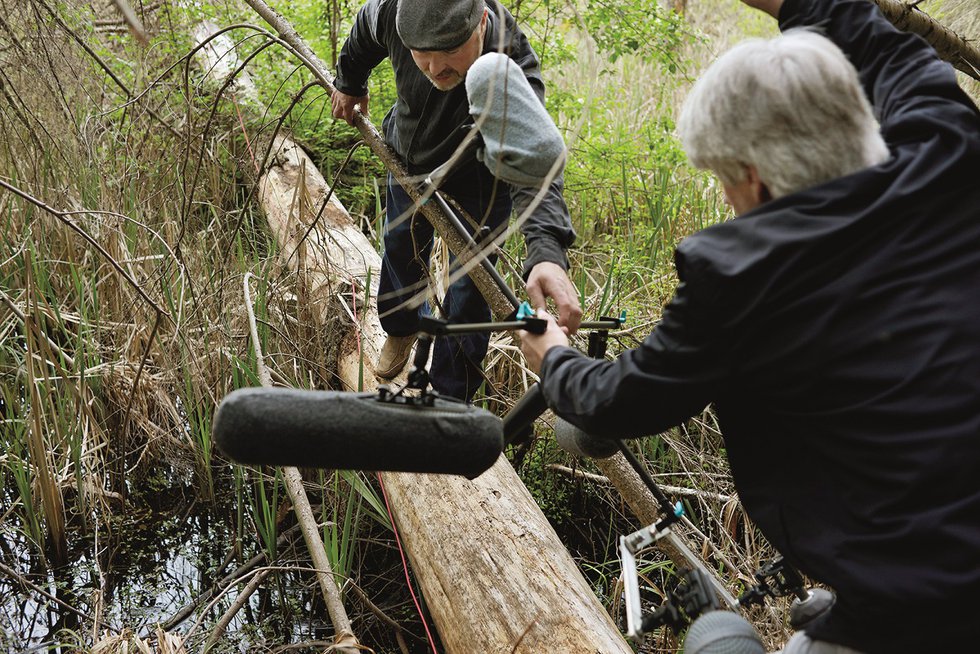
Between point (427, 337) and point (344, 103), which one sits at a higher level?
point (344, 103)

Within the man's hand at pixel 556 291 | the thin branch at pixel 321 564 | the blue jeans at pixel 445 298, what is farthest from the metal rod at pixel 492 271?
the thin branch at pixel 321 564

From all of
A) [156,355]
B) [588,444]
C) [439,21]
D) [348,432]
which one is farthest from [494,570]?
[156,355]

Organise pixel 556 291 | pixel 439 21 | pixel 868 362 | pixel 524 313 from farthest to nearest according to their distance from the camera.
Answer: pixel 439 21 → pixel 556 291 → pixel 524 313 → pixel 868 362

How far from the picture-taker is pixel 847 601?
143 cm

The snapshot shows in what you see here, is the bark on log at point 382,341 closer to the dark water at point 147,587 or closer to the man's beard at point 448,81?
the man's beard at point 448,81

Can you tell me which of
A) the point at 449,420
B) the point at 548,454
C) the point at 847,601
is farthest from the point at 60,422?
→ the point at 847,601

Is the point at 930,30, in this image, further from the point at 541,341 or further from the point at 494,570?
the point at 494,570

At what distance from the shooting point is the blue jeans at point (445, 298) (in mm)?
3379

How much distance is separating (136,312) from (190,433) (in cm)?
62

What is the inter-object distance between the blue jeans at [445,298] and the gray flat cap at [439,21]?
72cm

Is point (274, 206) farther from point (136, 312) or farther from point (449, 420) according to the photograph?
point (449, 420)

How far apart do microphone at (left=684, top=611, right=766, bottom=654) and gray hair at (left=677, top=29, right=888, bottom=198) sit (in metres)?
0.74

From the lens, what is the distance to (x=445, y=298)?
354cm

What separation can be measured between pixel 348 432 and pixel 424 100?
193 cm
